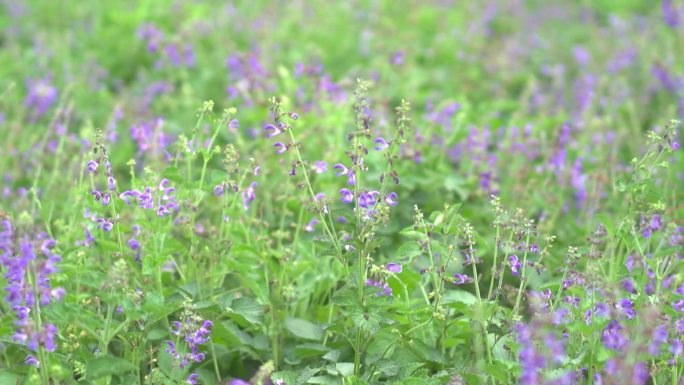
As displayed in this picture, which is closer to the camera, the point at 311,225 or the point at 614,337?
the point at 614,337

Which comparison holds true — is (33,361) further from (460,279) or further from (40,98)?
(40,98)

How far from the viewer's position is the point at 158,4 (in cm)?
746

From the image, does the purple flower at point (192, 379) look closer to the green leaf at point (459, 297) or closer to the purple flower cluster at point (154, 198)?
the purple flower cluster at point (154, 198)

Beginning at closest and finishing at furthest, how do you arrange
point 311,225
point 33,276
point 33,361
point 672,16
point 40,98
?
1. point 33,276
2. point 33,361
3. point 311,225
4. point 40,98
5. point 672,16

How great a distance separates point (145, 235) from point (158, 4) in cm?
450

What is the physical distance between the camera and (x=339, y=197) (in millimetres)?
4859

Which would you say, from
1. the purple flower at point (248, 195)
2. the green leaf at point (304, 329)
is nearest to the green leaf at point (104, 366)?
the green leaf at point (304, 329)

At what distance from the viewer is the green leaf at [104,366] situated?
2869 millimetres

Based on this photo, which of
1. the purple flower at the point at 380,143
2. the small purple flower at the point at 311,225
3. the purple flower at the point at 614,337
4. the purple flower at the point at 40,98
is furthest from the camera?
the purple flower at the point at 40,98

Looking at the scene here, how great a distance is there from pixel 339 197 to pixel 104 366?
7.22 ft

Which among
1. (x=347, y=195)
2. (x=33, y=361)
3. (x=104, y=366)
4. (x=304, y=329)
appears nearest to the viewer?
(x=104, y=366)

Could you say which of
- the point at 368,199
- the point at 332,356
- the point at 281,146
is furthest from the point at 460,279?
the point at 281,146

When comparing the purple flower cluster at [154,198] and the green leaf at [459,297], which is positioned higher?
the purple flower cluster at [154,198]

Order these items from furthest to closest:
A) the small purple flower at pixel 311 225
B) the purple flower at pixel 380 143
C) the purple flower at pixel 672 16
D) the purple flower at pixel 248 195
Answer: the purple flower at pixel 672 16 < the small purple flower at pixel 311 225 < the purple flower at pixel 248 195 < the purple flower at pixel 380 143
